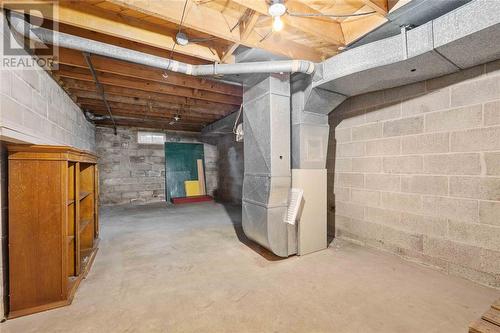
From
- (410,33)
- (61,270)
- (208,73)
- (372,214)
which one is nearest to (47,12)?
(208,73)

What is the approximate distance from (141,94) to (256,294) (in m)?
3.50

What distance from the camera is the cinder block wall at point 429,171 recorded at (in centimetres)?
197

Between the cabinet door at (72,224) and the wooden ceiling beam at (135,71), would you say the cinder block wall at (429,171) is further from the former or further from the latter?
the cabinet door at (72,224)

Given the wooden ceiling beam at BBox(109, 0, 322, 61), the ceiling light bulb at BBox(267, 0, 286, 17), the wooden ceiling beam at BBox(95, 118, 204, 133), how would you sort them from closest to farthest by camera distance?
the ceiling light bulb at BBox(267, 0, 286, 17), the wooden ceiling beam at BBox(109, 0, 322, 61), the wooden ceiling beam at BBox(95, 118, 204, 133)

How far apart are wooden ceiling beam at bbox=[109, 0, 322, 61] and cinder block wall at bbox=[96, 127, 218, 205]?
17.4 feet

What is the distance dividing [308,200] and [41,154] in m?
2.54

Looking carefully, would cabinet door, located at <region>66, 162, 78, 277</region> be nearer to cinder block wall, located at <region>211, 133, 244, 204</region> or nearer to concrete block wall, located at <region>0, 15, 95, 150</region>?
concrete block wall, located at <region>0, 15, 95, 150</region>

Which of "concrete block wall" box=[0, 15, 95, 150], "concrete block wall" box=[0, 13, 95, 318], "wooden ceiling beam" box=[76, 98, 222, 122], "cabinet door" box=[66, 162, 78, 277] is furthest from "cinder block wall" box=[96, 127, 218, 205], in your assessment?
"cabinet door" box=[66, 162, 78, 277]

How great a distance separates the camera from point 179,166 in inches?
270

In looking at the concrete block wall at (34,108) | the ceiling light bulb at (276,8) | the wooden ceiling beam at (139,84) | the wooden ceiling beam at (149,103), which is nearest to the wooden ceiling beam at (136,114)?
the wooden ceiling beam at (149,103)

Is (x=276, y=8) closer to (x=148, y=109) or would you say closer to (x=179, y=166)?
(x=148, y=109)

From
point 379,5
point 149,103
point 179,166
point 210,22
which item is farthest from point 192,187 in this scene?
point 379,5

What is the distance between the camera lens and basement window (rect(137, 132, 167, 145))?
21.3ft

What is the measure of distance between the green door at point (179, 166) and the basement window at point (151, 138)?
0.20 metres
